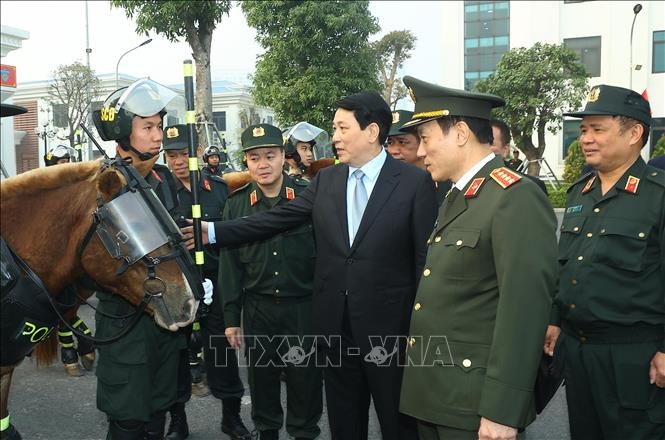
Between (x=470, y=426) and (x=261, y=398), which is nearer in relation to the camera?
(x=470, y=426)

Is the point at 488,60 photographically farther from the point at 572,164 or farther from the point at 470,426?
the point at 470,426

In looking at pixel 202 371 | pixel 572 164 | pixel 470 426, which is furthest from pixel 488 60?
pixel 470 426

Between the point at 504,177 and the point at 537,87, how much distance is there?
28.7m

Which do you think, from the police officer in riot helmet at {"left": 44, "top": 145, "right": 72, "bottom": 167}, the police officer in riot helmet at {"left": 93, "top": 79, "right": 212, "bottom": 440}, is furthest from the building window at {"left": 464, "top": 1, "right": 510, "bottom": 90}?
the police officer in riot helmet at {"left": 93, "top": 79, "right": 212, "bottom": 440}

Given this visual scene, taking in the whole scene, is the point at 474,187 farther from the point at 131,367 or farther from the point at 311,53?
the point at 311,53

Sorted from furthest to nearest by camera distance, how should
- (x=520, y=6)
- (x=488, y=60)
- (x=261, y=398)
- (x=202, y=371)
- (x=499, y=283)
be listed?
(x=488, y=60) → (x=520, y=6) → (x=202, y=371) → (x=261, y=398) → (x=499, y=283)

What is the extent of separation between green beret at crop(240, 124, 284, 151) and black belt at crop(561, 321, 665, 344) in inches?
91.2

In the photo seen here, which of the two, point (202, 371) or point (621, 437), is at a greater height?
point (621, 437)

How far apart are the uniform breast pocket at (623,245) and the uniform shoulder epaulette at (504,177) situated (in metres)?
0.99

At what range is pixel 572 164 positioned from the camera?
28.5 metres

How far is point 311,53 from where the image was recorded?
78.5 feet

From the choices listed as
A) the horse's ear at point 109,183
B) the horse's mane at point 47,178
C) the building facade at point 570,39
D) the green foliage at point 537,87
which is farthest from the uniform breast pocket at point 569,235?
the building facade at point 570,39

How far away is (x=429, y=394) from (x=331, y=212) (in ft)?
4.04

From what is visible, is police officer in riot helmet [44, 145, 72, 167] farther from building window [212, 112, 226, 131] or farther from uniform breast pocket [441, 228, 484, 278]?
building window [212, 112, 226, 131]
